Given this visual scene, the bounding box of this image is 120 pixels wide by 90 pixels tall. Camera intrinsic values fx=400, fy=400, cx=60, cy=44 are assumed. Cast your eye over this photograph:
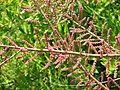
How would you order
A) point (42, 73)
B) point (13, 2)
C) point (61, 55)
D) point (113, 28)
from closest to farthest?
point (61, 55) → point (113, 28) → point (42, 73) → point (13, 2)

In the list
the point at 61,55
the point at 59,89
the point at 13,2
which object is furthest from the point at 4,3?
the point at 61,55

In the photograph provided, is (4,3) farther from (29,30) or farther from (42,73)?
(42,73)

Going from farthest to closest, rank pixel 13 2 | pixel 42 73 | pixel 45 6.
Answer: pixel 13 2, pixel 42 73, pixel 45 6

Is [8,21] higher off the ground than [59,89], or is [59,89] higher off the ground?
[8,21]

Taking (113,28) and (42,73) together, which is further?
(42,73)

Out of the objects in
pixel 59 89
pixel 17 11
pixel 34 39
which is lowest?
pixel 59 89

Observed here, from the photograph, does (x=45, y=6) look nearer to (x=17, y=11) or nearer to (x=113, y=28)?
(x=113, y=28)

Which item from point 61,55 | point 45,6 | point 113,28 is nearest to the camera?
point 61,55

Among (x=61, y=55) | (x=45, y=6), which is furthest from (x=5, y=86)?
(x=61, y=55)

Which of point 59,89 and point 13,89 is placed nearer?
point 59,89
